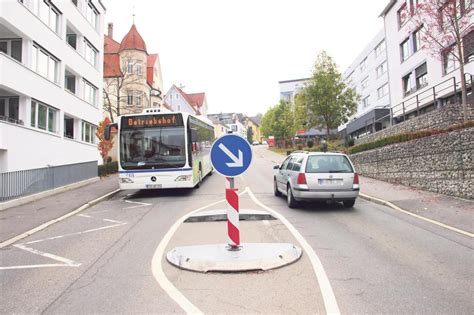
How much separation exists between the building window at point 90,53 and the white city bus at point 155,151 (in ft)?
54.4

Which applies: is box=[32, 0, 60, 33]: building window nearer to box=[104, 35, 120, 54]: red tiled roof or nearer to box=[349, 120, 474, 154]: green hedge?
box=[349, 120, 474, 154]: green hedge

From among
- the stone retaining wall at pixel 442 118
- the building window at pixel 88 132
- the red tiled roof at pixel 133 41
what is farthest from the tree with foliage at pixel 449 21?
the red tiled roof at pixel 133 41

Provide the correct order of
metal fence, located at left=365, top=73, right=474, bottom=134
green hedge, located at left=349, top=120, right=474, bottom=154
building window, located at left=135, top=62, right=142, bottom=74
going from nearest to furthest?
1. green hedge, located at left=349, top=120, right=474, bottom=154
2. metal fence, located at left=365, top=73, right=474, bottom=134
3. building window, located at left=135, top=62, right=142, bottom=74

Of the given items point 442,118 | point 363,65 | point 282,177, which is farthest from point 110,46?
point 282,177

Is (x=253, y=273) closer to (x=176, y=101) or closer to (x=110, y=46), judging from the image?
(x=110, y=46)

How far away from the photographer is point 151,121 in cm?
1369

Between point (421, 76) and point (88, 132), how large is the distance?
87.9ft

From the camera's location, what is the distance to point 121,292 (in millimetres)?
4312

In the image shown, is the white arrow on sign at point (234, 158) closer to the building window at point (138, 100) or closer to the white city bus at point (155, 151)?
the white city bus at point (155, 151)

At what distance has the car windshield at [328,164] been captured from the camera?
33.1 ft

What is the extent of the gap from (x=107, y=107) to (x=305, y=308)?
36729 millimetres

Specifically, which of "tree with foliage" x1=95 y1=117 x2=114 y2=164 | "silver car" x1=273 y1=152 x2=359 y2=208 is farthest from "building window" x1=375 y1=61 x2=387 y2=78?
"silver car" x1=273 y1=152 x2=359 y2=208

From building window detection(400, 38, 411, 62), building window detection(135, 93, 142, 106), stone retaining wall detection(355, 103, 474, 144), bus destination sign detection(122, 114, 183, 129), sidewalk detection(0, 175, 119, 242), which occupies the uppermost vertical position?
building window detection(400, 38, 411, 62)

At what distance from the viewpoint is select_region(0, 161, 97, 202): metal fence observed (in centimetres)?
1255
